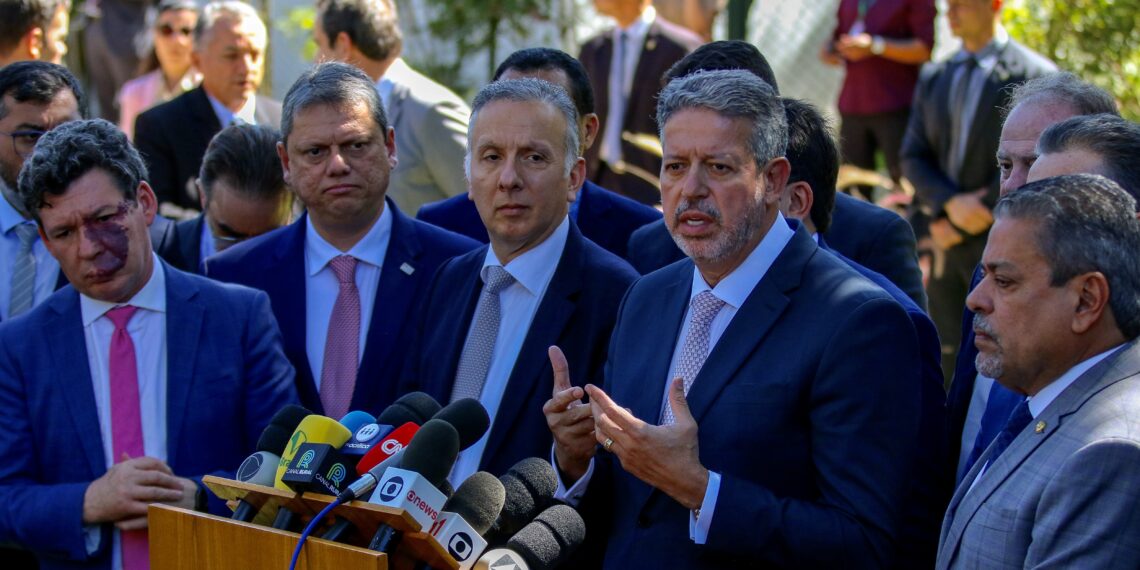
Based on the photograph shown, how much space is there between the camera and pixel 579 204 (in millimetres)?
5688

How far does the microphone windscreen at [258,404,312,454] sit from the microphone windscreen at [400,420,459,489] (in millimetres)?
499

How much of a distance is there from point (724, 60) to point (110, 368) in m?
2.55

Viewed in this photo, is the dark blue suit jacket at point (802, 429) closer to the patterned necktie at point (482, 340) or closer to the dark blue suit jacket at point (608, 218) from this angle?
the patterned necktie at point (482, 340)

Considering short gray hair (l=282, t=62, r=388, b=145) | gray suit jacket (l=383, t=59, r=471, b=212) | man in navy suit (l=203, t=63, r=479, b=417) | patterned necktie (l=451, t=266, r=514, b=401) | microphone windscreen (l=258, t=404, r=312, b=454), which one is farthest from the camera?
gray suit jacket (l=383, t=59, r=471, b=212)

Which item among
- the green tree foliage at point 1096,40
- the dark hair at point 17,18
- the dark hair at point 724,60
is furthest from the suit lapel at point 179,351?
the green tree foliage at point 1096,40

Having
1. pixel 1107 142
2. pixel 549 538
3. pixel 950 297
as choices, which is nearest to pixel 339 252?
pixel 549 538

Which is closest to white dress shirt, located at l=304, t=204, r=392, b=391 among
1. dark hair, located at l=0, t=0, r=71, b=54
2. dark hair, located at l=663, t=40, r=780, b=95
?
dark hair, located at l=663, t=40, r=780, b=95

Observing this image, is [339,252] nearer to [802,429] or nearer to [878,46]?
[802,429]

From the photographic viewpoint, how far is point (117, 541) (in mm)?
4457

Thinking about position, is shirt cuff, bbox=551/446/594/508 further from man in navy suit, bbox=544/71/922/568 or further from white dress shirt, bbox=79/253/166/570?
white dress shirt, bbox=79/253/166/570

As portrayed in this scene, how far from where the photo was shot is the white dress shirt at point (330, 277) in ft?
17.0

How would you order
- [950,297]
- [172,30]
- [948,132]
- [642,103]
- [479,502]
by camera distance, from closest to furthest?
1. [479,502]
2. [948,132]
3. [950,297]
4. [642,103]
5. [172,30]

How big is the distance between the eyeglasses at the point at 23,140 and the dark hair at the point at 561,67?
6.34 feet

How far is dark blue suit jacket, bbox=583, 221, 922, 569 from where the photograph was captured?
352cm
